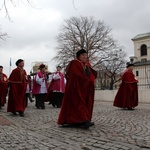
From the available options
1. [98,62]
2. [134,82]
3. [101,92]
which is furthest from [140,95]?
[98,62]

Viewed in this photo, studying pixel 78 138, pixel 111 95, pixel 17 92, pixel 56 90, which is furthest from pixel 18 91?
pixel 111 95

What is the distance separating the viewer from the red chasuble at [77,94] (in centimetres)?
713

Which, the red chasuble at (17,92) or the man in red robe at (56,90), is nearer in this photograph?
the red chasuble at (17,92)

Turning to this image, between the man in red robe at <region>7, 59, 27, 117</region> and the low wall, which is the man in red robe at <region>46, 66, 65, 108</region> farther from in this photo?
the low wall

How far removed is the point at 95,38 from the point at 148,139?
45459 mm

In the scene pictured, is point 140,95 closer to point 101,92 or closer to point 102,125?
point 101,92

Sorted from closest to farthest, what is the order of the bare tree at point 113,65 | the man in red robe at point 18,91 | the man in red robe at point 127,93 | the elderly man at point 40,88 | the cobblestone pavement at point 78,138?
the cobblestone pavement at point 78,138
the man in red robe at point 18,91
the man in red robe at point 127,93
the elderly man at point 40,88
the bare tree at point 113,65

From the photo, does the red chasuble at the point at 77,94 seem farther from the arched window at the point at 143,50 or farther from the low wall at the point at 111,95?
the arched window at the point at 143,50

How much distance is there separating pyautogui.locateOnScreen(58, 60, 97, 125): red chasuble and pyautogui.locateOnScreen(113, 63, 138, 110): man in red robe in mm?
5637

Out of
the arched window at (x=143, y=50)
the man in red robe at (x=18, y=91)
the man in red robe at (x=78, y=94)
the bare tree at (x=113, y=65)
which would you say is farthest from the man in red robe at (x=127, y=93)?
the arched window at (x=143, y=50)

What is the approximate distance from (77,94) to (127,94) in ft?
20.1

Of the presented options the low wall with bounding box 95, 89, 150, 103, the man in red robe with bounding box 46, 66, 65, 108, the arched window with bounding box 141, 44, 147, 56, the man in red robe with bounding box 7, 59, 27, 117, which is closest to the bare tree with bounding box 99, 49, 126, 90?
the arched window with bounding box 141, 44, 147, 56

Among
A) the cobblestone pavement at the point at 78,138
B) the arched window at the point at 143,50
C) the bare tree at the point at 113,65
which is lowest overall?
the cobblestone pavement at the point at 78,138

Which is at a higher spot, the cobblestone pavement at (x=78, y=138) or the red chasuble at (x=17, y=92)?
the red chasuble at (x=17, y=92)
